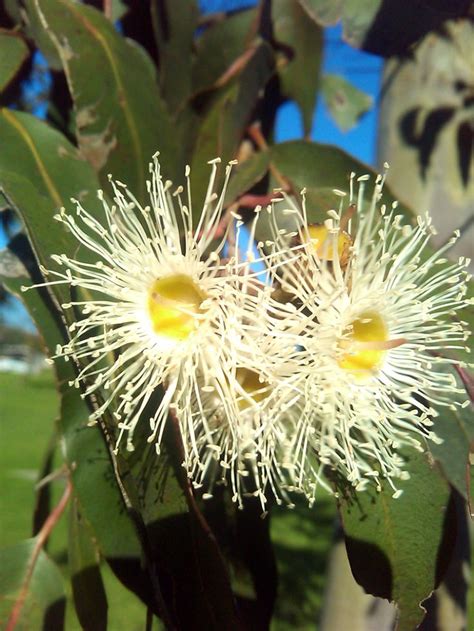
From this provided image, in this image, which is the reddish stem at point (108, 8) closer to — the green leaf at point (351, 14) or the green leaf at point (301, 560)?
the green leaf at point (351, 14)

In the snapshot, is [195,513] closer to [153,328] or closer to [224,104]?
[153,328]

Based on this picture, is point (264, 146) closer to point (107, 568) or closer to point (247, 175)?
point (247, 175)

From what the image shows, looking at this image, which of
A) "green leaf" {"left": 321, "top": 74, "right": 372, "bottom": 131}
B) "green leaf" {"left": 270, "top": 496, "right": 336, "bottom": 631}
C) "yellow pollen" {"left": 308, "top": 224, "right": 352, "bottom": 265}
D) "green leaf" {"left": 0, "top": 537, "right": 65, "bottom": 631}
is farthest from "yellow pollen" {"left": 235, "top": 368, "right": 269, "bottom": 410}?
"green leaf" {"left": 270, "top": 496, "right": 336, "bottom": 631}

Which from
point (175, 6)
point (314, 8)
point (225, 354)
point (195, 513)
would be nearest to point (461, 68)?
point (314, 8)

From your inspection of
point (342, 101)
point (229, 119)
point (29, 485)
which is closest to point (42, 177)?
point (229, 119)

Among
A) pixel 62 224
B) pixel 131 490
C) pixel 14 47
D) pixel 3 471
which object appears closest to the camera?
pixel 131 490

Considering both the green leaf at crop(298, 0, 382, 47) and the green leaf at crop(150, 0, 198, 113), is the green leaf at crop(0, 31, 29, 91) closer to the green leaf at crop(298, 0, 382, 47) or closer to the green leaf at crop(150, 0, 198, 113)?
the green leaf at crop(150, 0, 198, 113)
